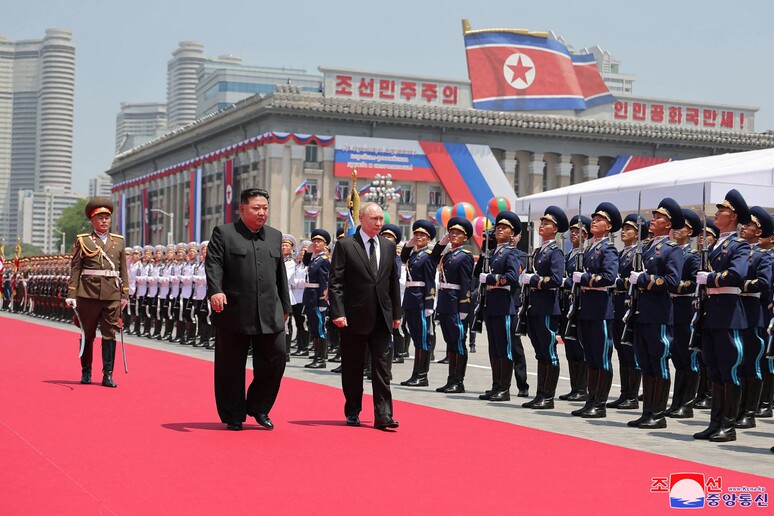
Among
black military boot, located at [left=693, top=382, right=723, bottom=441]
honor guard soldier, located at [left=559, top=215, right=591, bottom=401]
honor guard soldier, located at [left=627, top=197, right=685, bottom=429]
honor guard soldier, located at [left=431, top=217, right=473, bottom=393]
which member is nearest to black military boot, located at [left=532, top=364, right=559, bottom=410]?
honor guard soldier, located at [left=559, top=215, right=591, bottom=401]

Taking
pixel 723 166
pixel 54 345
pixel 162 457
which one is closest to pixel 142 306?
pixel 54 345

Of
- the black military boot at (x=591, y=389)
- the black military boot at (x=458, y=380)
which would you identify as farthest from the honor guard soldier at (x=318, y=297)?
the black military boot at (x=591, y=389)

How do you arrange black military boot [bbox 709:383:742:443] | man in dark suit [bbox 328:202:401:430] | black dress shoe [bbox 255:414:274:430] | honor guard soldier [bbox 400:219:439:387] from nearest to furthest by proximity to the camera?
black dress shoe [bbox 255:414:274:430], black military boot [bbox 709:383:742:443], man in dark suit [bbox 328:202:401:430], honor guard soldier [bbox 400:219:439:387]

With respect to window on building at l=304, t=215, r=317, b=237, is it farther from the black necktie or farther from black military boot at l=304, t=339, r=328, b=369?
the black necktie

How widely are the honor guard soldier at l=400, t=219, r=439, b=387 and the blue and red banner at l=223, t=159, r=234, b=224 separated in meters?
59.1

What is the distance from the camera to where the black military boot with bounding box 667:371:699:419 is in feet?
40.4

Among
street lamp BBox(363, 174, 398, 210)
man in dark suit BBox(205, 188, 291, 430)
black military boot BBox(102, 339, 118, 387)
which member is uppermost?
street lamp BBox(363, 174, 398, 210)

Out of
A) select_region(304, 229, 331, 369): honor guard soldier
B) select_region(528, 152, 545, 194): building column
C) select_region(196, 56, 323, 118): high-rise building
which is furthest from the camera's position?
select_region(196, 56, 323, 118): high-rise building

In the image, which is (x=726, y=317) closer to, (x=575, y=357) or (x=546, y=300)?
(x=546, y=300)

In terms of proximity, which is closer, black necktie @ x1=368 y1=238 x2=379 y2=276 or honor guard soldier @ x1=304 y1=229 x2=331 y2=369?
black necktie @ x1=368 y1=238 x2=379 y2=276

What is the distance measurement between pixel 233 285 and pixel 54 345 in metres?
12.0

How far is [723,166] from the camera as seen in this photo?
22719 millimetres

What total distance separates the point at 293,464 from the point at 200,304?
620 inches

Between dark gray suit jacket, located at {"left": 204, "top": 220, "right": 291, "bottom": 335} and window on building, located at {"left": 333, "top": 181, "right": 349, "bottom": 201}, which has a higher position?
window on building, located at {"left": 333, "top": 181, "right": 349, "bottom": 201}
